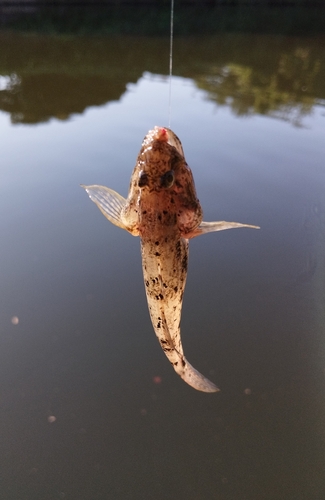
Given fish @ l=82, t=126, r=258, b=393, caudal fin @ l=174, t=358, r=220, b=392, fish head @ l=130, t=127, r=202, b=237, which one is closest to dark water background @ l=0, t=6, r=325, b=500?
caudal fin @ l=174, t=358, r=220, b=392

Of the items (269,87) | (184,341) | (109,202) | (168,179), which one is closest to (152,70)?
(269,87)

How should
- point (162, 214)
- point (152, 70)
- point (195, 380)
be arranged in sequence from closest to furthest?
1. point (162, 214)
2. point (195, 380)
3. point (152, 70)

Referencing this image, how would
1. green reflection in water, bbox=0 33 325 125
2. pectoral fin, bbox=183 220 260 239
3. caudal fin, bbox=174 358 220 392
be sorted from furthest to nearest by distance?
green reflection in water, bbox=0 33 325 125 → caudal fin, bbox=174 358 220 392 → pectoral fin, bbox=183 220 260 239

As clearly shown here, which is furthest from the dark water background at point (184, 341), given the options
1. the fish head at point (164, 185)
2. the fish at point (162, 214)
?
the fish head at point (164, 185)

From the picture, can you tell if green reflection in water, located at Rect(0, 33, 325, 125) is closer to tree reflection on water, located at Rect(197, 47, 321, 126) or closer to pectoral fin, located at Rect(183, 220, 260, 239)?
tree reflection on water, located at Rect(197, 47, 321, 126)

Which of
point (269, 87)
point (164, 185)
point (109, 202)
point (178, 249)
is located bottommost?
point (178, 249)

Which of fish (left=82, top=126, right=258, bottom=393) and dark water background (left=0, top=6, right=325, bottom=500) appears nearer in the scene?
fish (left=82, top=126, right=258, bottom=393)

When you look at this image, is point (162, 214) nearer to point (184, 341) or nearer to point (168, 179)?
point (168, 179)

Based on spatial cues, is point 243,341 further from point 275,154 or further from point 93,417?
point 275,154

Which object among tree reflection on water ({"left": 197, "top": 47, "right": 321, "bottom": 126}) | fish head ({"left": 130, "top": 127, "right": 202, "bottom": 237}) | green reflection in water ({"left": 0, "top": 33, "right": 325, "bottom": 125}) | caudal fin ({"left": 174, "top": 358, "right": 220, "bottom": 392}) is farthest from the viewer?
green reflection in water ({"left": 0, "top": 33, "right": 325, "bottom": 125})
